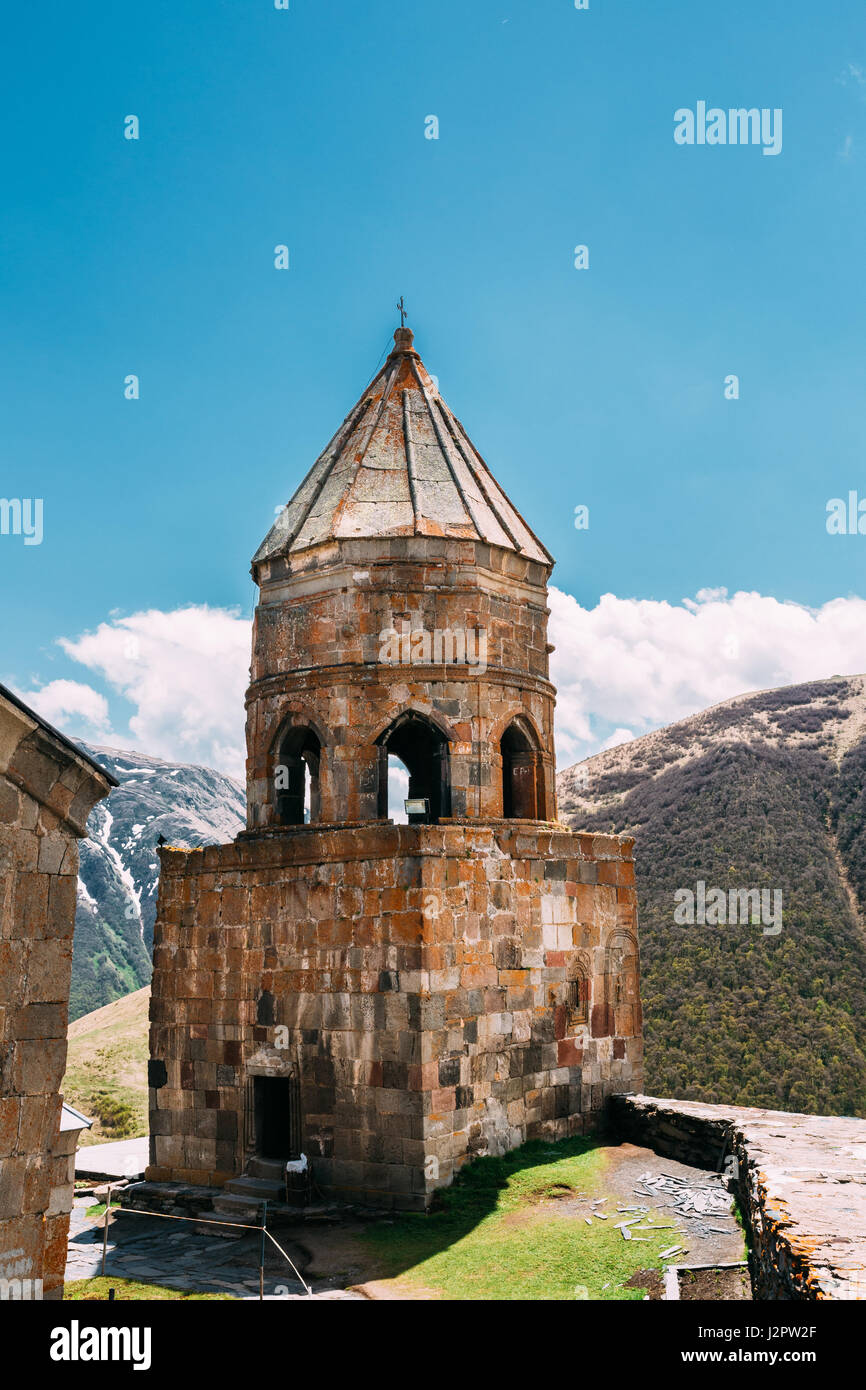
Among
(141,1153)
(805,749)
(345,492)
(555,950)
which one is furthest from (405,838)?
(805,749)

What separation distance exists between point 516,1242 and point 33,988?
14.6 ft

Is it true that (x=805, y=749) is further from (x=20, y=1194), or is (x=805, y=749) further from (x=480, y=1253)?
(x=20, y=1194)

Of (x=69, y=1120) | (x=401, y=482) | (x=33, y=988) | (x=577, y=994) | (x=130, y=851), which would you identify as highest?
(x=401, y=482)

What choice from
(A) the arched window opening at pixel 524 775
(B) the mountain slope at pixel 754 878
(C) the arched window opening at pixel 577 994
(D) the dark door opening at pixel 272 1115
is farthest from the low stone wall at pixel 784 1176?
(B) the mountain slope at pixel 754 878

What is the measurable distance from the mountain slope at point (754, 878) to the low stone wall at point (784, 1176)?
1175cm

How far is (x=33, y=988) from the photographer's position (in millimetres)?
5742

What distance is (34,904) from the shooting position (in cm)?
579

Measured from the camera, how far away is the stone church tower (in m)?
9.60

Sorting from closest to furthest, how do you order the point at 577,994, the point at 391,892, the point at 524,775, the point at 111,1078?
1. the point at 391,892
2. the point at 577,994
3. the point at 524,775
4. the point at 111,1078

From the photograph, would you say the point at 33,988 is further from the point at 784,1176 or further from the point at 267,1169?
the point at 267,1169

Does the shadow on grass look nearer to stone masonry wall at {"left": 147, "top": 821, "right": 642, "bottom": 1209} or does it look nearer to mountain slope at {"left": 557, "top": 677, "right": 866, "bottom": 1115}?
stone masonry wall at {"left": 147, "top": 821, "right": 642, "bottom": 1209}

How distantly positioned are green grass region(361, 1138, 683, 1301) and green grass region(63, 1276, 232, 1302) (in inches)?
56.8

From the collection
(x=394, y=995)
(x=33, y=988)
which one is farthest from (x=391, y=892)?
(x=33, y=988)
